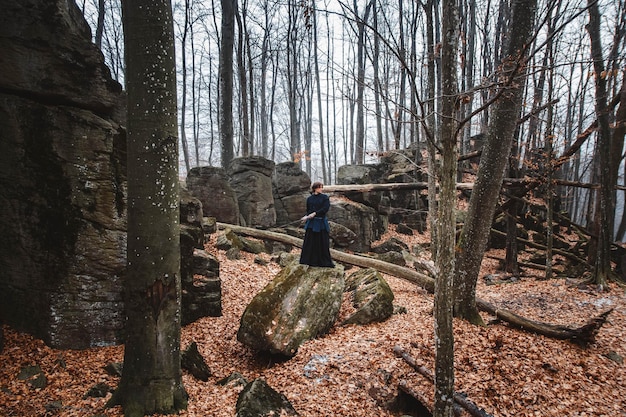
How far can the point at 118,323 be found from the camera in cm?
509

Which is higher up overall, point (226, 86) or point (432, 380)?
→ point (226, 86)

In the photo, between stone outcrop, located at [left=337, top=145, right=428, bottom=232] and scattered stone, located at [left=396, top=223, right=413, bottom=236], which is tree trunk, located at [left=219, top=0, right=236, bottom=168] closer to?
stone outcrop, located at [left=337, top=145, right=428, bottom=232]

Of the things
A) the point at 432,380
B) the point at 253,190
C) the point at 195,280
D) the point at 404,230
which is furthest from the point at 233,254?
the point at 404,230

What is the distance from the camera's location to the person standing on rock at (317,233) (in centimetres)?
700

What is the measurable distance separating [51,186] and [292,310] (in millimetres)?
4148

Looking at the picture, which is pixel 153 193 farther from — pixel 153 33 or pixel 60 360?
pixel 60 360

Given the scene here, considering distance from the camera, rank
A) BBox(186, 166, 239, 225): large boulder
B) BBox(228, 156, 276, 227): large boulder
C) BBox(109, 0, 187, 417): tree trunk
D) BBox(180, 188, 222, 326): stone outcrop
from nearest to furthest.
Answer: BBox(109, 0, 187, 417): tree trunk → BBox(180, 188, 222, 326): stone outcrop → BBox(186, 166, 239, 225): large boulder → BBox(228, 156, 276, 227): large boulder

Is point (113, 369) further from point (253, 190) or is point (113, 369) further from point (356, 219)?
point (356, 219)

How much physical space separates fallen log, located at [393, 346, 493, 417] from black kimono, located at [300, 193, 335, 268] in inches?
95.3

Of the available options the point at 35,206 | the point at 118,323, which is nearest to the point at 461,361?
the point at 118,323

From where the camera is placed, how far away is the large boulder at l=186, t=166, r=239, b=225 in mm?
11219

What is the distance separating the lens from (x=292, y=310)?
230 inches

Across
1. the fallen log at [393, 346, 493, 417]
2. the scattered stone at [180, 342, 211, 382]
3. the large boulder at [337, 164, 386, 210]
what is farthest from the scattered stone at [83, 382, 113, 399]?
the large boulder at [337, 164, 386, 210]

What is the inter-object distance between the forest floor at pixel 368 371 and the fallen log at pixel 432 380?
0.08m
